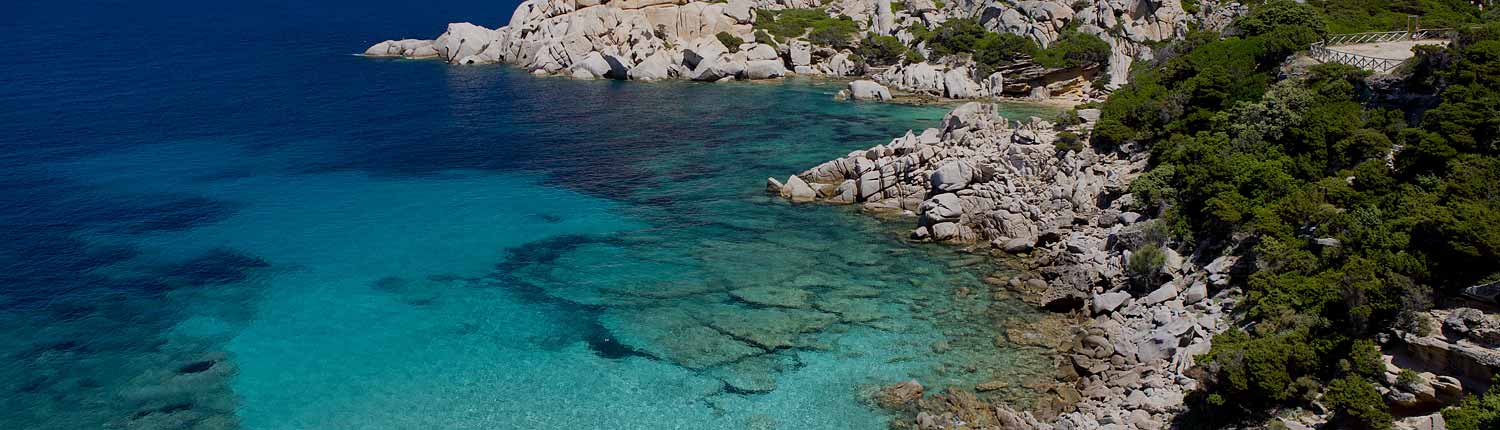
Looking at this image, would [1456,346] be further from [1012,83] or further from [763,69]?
[763,69]

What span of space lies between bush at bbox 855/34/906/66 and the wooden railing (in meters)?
51.6

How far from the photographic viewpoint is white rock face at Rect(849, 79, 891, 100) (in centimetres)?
8988

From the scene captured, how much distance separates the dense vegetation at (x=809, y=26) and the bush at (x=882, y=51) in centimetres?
Answer: 358

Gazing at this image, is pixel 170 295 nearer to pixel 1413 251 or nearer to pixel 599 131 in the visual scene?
pixel 599 131

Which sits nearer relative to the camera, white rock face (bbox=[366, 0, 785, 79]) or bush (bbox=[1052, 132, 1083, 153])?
bush (bbox=[1052, 132, 1083, 153])

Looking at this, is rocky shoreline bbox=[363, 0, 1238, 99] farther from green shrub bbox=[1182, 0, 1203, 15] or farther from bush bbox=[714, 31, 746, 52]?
green shrub bbox=[1182, 0, 1203, 15]

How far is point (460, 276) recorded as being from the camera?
4541 cm

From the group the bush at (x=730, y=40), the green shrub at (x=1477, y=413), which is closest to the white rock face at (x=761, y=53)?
the bush at (x=730, y=40)

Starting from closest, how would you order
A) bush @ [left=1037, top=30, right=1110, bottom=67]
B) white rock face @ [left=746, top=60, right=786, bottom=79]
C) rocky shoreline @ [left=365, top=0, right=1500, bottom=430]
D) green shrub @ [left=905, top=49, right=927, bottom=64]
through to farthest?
rocky shoreline @ [left=365, top=0, right=1500, bottom=430] → bush @ [left=1037, top=30, right=1110, bottom=67] → green shrub @ [left=905, top=49, right=927, bottom=64] → white rock face @ [left=746, top=60, right=786, bottom=79]

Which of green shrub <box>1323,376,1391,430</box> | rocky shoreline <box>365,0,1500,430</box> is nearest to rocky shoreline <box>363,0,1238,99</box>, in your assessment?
rocky shoreline <box>365,0,1500,430</box>

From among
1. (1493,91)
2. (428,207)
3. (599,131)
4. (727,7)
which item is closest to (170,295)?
(428,207)

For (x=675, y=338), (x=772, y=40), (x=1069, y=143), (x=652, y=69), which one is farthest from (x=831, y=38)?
Answer: (x=675, y=338)

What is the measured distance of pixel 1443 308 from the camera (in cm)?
2642

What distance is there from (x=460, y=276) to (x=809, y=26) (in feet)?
257
